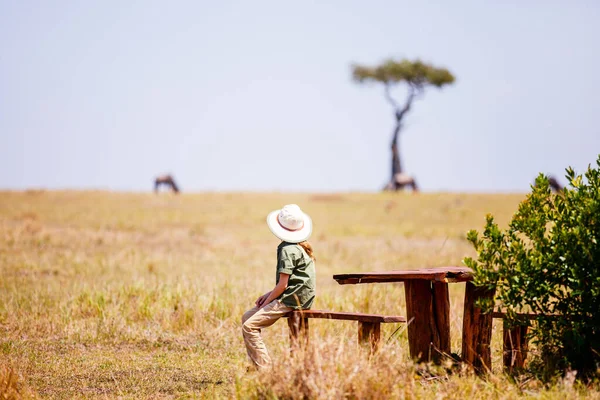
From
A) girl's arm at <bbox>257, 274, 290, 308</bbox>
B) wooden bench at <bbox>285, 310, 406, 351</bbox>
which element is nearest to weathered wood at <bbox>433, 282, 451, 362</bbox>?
wooden bench at <bbox>285, 310, 406, 351</bbox>

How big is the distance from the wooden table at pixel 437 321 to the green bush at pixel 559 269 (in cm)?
42

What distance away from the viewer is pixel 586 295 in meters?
7.29

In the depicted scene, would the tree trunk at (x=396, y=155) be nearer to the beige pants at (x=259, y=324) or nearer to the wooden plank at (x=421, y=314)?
the wooden plank at (x=421, y=314)

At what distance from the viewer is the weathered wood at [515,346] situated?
7.87 m

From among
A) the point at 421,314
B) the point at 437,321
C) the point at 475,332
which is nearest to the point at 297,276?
the point at 421,314

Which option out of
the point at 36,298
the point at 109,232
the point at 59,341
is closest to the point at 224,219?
the point at 109,232

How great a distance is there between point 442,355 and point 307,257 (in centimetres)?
180

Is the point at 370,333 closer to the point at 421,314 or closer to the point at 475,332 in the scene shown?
the point at 421,314

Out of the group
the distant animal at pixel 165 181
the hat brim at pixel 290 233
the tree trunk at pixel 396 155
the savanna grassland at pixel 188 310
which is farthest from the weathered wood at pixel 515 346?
the tree trunk at pixel 396 155

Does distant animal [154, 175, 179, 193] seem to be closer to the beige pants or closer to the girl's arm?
the beige pants

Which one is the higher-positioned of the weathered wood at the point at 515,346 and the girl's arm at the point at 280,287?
the girl's arm at the point at 280,287

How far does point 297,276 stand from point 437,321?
62.9 inches

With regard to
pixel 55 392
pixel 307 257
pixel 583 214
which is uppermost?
pixel 583 214

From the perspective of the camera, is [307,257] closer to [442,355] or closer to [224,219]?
[442,355]
